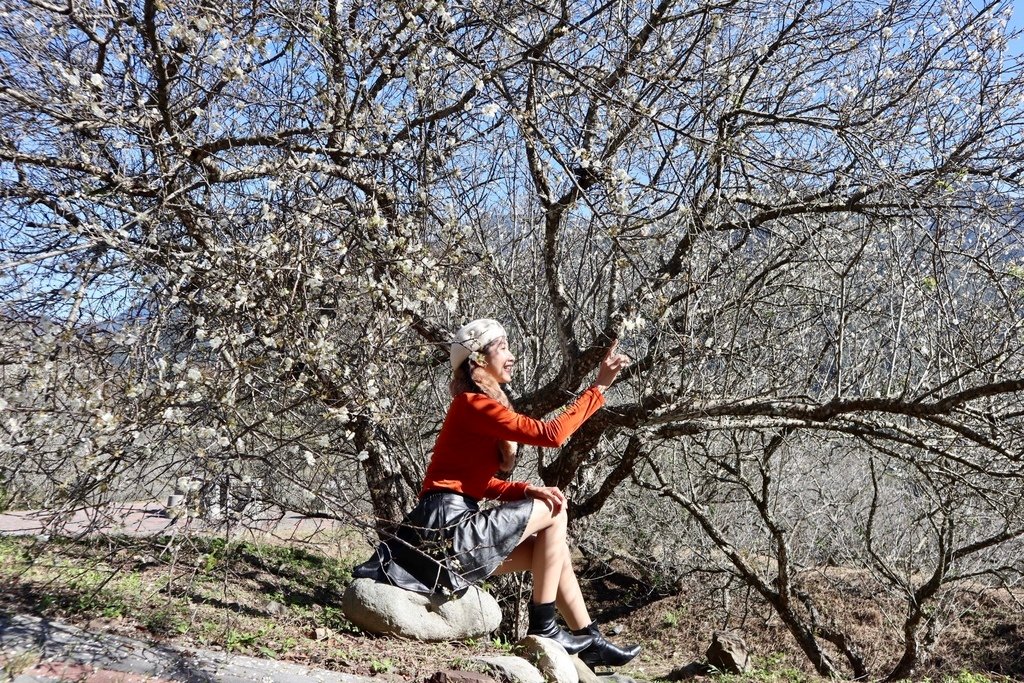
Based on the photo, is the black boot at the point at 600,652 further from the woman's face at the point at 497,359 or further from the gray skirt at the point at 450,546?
the woman's face at the point at 497,359

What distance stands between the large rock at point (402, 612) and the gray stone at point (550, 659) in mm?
418

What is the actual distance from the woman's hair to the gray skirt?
459 mm

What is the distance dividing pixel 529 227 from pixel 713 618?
649 cm

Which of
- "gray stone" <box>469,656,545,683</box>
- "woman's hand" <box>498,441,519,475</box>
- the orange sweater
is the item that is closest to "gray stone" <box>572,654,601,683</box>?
"gray stone" <box>469,656,545,683</box>

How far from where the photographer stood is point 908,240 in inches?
219

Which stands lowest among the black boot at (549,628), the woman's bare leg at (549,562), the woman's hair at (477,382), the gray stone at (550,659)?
the gray stone at (550,659)

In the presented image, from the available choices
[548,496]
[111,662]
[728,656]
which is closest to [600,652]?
[548,496]

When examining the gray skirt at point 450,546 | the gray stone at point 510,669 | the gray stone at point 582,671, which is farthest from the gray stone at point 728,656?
the gray skirt at point 450,546

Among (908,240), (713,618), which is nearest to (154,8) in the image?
(908,240)

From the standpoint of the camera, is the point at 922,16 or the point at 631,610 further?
the point at 631,610

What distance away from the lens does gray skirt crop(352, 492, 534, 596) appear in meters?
3.66

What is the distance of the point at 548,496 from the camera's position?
382cm

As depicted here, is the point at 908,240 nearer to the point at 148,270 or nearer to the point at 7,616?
the point at 148,270

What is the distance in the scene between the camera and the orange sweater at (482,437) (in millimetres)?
3631
